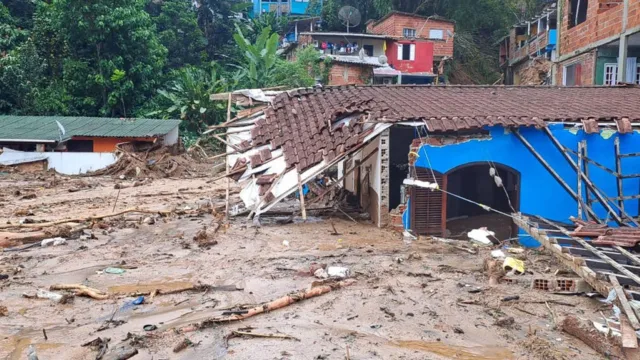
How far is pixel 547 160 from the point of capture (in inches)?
469

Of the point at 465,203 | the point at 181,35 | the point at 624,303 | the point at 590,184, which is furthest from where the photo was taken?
the point at 181,35

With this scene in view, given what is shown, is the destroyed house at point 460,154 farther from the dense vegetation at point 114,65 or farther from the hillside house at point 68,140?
the dense vegetation at point 114,65

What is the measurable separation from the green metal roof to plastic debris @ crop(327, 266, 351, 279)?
60.3 feet

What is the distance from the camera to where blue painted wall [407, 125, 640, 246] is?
1169cm

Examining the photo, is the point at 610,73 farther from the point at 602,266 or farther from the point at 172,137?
the point at 172,137

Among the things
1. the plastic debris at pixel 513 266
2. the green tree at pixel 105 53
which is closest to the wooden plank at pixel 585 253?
the plastic debris at pixel 513 266

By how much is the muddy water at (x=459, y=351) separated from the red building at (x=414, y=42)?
31.9m

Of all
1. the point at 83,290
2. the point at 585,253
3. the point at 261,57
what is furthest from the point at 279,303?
the point at 261,57

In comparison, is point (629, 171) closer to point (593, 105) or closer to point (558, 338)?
point (593, 105)

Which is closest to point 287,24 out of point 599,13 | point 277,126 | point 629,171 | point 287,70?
point 287,70

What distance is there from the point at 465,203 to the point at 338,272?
916 centimetres

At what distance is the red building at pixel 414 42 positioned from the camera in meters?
36.6

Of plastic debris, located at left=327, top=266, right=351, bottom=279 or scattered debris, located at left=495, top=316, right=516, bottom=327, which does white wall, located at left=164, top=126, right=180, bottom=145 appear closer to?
plastic debris, located at left=327, top=266, right=351, bottom=279

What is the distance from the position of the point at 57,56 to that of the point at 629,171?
102ft
